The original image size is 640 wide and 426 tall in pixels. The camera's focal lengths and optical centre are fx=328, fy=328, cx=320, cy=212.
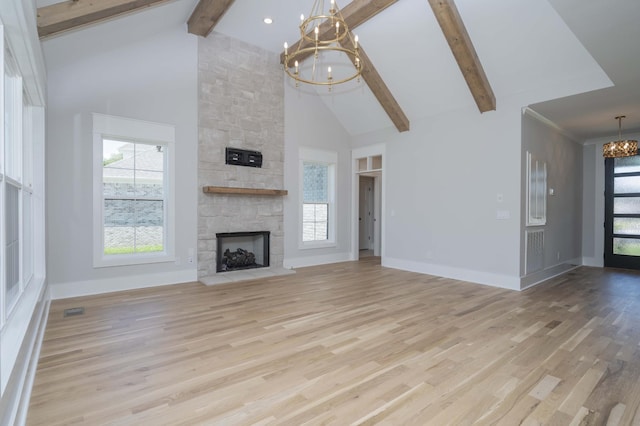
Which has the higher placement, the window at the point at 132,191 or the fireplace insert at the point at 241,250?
the window at the point at 132,191

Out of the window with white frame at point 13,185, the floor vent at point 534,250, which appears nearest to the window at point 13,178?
the window with white frame at point 13,185

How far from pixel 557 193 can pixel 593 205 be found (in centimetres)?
165

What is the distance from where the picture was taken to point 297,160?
6.56 meters

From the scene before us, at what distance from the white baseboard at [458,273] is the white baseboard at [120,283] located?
147 inches

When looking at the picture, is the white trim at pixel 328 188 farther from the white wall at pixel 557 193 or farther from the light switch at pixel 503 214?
the white wall at pixel 557 193

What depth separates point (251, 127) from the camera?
5902mm

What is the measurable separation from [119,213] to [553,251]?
716 cm

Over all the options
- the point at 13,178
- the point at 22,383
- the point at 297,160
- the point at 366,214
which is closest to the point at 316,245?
the point at 297,160

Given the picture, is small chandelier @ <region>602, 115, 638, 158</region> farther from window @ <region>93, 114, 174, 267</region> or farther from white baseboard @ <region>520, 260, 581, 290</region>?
window @ <region>93, 114, 174, 267</region>

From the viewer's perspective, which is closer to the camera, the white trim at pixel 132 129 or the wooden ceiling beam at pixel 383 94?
the white trim at pixel 132 129

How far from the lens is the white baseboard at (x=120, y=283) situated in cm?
425

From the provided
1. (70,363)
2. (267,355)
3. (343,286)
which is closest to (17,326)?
(70,363)

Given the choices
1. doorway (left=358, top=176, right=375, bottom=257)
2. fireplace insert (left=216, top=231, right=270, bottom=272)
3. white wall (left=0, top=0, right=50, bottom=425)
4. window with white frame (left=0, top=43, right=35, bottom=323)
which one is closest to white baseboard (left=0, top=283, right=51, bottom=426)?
white wall (left=0, top=0, right=50, bottom=425)

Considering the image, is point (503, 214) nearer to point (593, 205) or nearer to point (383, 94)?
point (383, 94)
